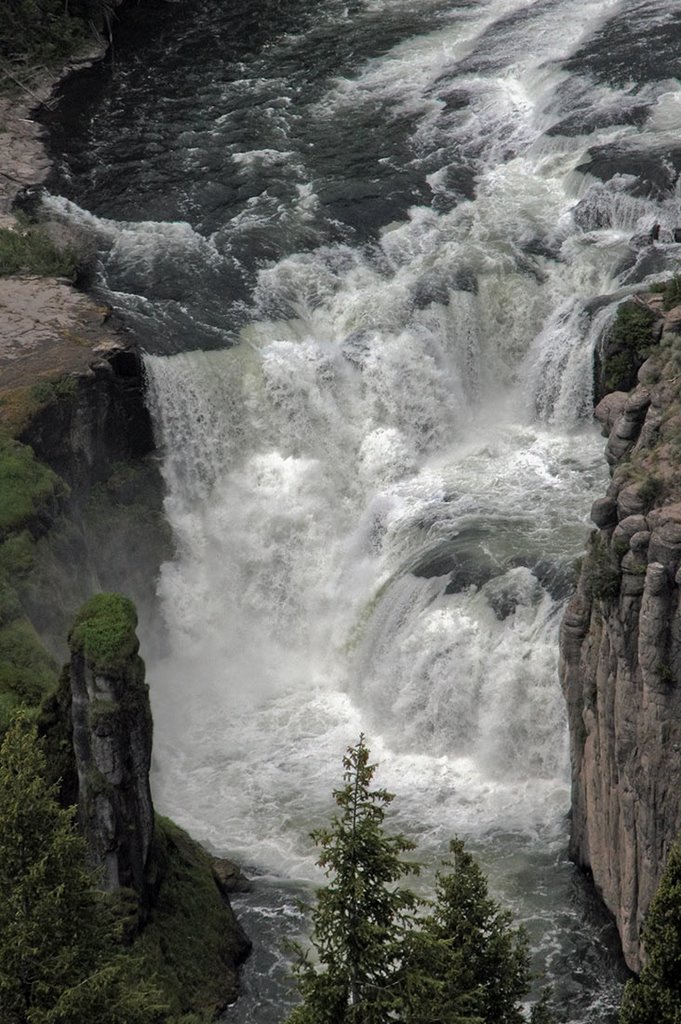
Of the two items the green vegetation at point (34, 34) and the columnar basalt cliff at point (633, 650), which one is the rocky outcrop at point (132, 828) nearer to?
the columnar basalt cliff at point (633, 650)

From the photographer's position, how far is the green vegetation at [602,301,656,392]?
31766 mm

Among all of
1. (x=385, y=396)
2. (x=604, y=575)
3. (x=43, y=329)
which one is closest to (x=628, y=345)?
(x=604, y=575)

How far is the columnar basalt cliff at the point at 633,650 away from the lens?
27047 millimetres

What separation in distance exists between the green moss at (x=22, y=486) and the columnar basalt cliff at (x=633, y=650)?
52.1ft

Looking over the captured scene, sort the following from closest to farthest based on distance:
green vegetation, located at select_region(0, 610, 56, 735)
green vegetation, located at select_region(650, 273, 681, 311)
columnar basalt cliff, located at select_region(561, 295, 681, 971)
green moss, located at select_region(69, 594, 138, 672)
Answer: columnar basalt cliff, located at select_region(561, 295, 681, 971), green moss, located at select_region(69, 594, 138, 672), green vegetation, located at select_region(650, 273, 681, 311), green vegetation, located at select_region(0, 610, 56, 735)

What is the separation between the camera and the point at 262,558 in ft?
150

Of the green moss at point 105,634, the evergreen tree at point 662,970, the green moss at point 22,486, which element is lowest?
the green moss at point 22,486

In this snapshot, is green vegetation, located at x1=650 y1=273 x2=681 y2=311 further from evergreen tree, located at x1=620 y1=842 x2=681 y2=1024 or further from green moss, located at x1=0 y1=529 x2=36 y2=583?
green moss, located at x1=0 y1=529 x2=36 y2=583

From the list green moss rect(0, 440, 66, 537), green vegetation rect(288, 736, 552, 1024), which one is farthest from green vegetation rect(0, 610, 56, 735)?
green vegetation rect(288, 736, 552, 1024)

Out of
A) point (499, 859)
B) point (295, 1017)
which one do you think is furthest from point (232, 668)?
point (295, 1017)

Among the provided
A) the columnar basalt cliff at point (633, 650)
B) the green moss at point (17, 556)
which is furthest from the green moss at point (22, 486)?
the columnar basalt cliff at point (633, 650)

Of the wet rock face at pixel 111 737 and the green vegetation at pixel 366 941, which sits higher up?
the green vegetation at pixel 366 941

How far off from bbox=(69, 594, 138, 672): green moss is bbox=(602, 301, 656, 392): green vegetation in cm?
1157

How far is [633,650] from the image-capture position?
A: 28078 mm
